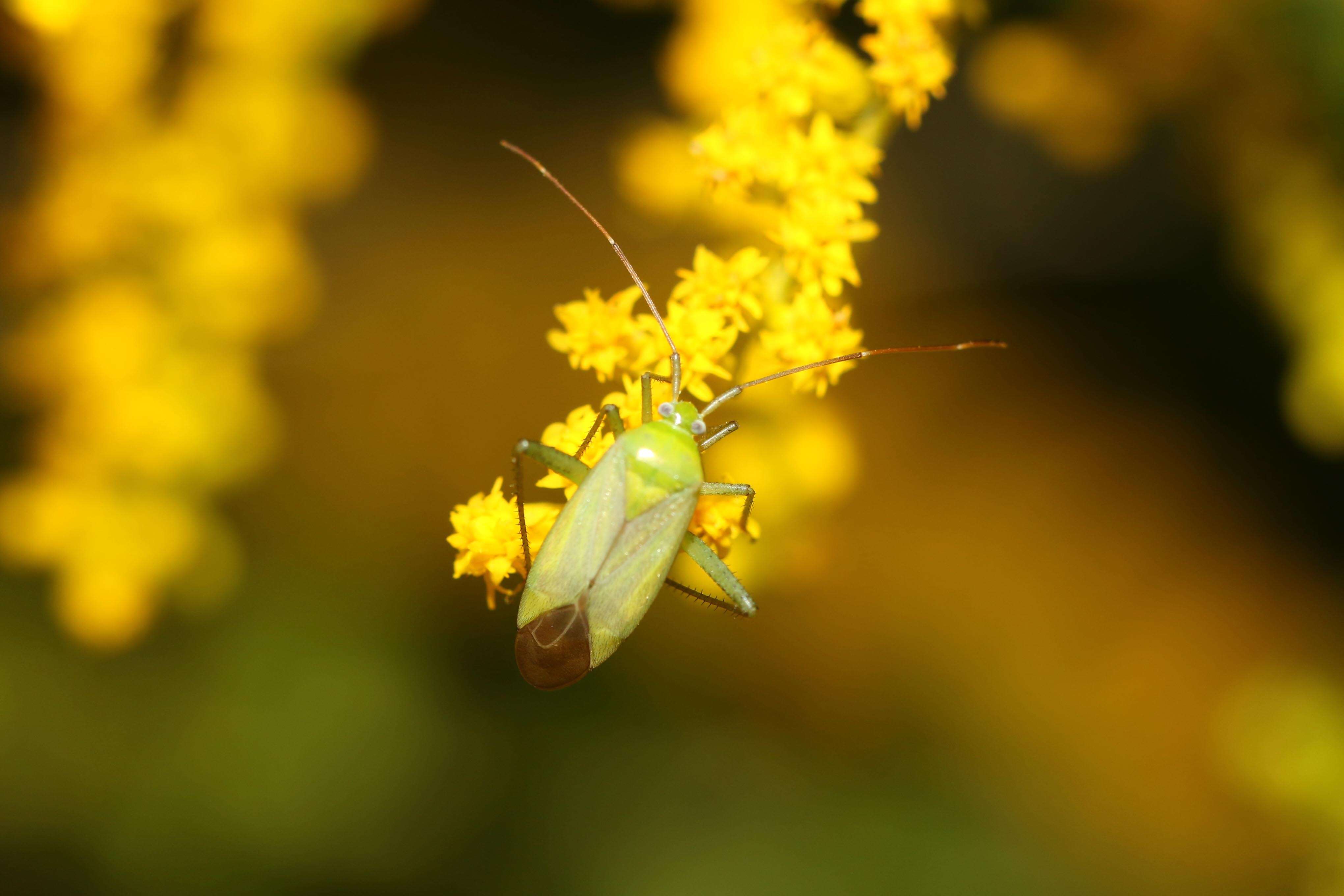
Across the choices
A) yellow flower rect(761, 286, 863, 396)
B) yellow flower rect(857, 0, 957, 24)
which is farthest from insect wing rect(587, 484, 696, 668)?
yellow flower rect(857, 0, 957, 24)

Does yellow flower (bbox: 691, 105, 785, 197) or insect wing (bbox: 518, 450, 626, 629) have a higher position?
yellow flower (bbox: 691, 105, 785, 197)

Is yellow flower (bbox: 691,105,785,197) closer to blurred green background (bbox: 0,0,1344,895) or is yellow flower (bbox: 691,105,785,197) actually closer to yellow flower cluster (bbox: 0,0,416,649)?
blurred green background (bbox: 0,0,1344,895)

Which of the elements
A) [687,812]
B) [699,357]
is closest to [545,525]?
[699,357]

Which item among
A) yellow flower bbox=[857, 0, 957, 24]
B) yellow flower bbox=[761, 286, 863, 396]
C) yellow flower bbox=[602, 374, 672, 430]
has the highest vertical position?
yellow flower bbox=[857, 0, 957, 24]

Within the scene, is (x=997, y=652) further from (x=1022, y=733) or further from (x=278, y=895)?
(x=278, y=895)

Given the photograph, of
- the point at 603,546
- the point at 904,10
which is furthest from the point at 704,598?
the point at 904,10

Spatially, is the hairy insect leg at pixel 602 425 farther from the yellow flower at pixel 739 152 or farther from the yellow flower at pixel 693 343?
the yellow flower at pixel 739 152

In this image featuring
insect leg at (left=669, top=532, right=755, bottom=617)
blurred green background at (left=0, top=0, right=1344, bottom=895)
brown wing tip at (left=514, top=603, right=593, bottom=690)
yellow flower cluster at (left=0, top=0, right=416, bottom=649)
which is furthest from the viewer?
blurred green background at (left=0, top=0, right=1344, bottom=895)
